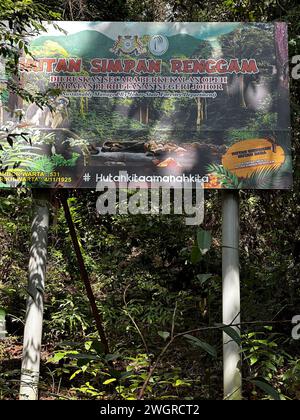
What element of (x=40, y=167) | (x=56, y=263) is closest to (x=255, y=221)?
(x=56, y=263)

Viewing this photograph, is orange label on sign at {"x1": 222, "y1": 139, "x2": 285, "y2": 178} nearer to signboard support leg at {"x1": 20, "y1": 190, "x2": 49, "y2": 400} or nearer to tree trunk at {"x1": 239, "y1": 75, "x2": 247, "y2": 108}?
Answer: tree trunk at {"x1": 239, "y1": 75, "x2": 247, "y2": 108}

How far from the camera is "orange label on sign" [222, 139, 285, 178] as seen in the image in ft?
16.8

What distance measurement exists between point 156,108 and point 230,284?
1879 mm

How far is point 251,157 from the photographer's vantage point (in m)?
5.15

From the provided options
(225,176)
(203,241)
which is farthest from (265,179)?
(203,241)

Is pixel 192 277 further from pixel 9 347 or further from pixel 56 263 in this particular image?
pixel 9 347

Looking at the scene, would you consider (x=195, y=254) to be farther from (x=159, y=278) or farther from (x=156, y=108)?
(x=159, y=278)

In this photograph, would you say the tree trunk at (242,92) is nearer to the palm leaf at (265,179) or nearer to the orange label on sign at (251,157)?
the orange label on sign at (251,157)

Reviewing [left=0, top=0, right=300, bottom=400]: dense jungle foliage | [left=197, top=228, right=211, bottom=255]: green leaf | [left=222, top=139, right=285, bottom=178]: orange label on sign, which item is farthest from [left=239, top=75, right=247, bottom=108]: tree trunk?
[left=197, top=228, right=211, bottom=255]: green leaf

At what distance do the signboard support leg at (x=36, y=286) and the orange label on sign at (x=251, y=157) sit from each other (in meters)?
1.83

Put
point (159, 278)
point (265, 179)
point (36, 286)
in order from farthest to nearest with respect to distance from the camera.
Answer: point (159, 278) → point (36, 286) → point (265, 179)

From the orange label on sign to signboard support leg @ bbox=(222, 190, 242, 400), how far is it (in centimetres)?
30

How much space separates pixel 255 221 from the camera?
A: 863 cm

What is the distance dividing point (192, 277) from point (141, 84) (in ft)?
10.7
